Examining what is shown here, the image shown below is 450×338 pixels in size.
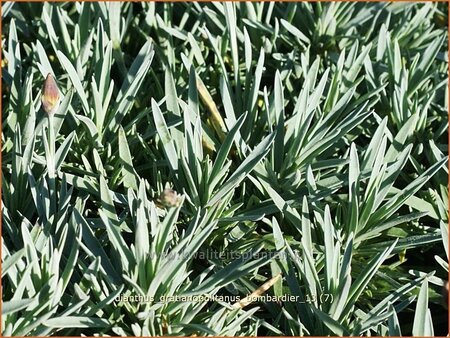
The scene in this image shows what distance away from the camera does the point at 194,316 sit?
3.76ft

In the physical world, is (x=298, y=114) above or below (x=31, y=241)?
above

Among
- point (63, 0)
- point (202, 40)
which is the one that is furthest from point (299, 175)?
point (63, 0)

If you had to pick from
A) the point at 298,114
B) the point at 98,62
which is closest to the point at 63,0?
the point at 98,62

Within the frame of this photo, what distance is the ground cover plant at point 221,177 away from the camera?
111cm

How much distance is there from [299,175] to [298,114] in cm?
13

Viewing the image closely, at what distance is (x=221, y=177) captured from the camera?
127 centimetres

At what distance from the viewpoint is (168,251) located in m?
1.16

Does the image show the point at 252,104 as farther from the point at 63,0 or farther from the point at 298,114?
the point at 63,0

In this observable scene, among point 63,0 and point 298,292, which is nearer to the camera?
point 298,292

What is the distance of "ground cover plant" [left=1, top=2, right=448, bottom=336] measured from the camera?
3.64ft

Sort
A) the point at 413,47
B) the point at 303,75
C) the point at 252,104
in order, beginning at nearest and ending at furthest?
the point at 252,104
the point at 303,75
the point at 413,47

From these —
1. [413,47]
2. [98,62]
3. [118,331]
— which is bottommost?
[118,331]

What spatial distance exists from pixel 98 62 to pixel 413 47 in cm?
75

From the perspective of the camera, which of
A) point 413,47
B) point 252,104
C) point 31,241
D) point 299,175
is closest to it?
point 31,241
